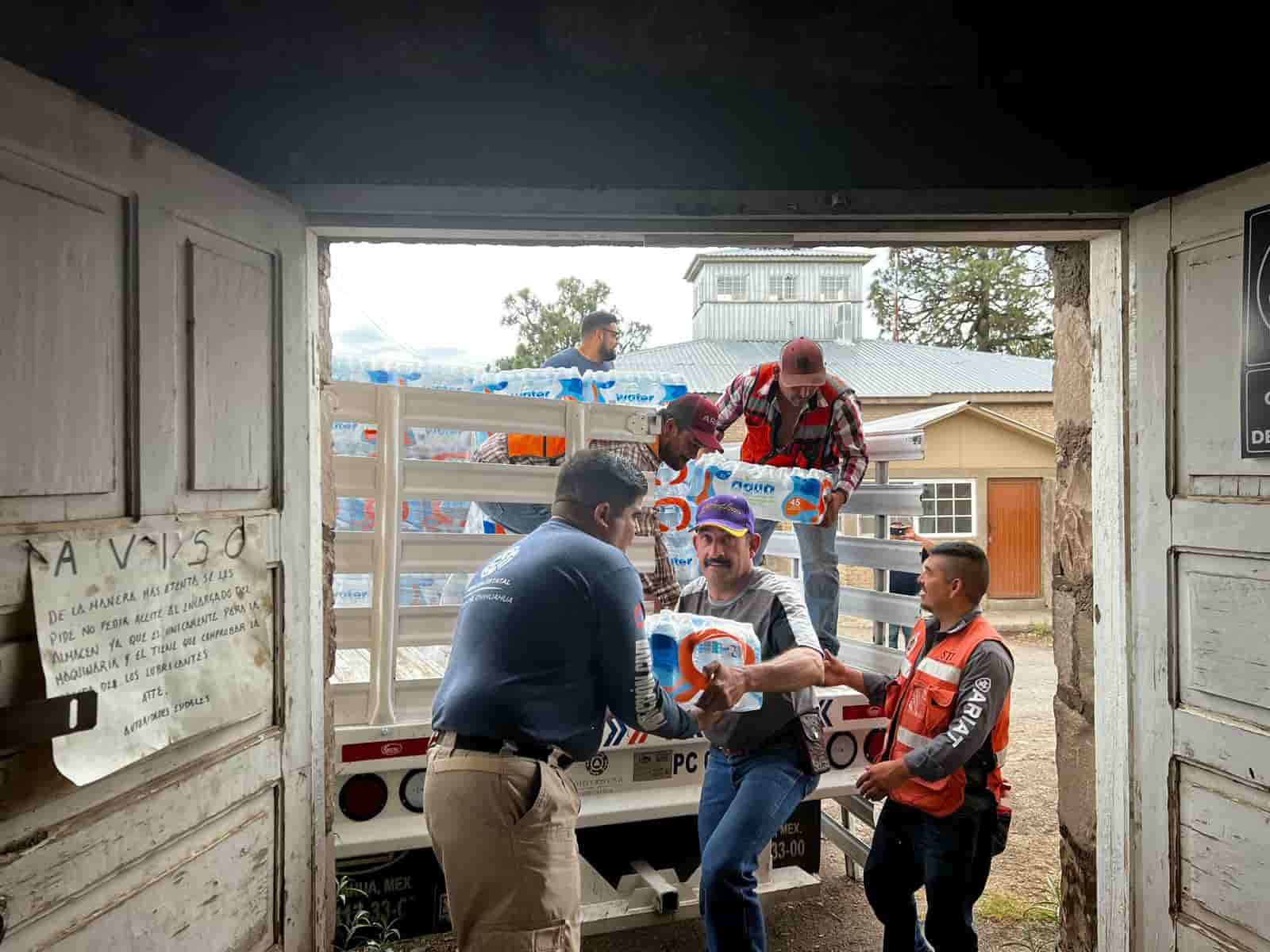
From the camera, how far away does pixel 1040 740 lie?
826 cm

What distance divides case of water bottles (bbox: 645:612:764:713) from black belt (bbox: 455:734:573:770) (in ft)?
2.18

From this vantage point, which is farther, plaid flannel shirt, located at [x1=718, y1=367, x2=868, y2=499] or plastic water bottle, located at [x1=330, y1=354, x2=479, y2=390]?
plastic water bottle, located at [x1=330, y1=354, x2=479, y2=390]

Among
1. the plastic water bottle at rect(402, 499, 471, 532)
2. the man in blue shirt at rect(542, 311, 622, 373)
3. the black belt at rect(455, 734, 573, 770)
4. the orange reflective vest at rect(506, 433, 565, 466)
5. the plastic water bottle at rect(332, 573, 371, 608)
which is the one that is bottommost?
the black belt at rect(455, 734, 573, 770)

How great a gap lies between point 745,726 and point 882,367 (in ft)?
64.1

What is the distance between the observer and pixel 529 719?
252 cm

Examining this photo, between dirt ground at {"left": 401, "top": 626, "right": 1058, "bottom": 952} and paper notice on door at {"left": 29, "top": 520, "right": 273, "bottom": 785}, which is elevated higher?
paper notice on door at {"left": 29, "top": 520, "right": 273, "bottom": 785}

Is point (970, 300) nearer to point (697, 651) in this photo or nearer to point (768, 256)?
point (768, 256)

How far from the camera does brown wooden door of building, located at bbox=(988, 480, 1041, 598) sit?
57.2 feet

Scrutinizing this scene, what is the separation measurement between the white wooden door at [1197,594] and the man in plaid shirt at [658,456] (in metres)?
1.95

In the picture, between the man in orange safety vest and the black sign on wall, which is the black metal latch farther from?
the black sign on wall

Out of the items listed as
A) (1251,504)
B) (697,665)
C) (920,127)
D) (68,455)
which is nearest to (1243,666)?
(1251,504)

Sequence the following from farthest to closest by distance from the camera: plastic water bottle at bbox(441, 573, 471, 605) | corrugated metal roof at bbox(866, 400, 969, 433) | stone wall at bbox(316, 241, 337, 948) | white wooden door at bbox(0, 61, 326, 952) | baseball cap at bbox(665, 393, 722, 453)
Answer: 1. corrugated metal roof at bbox(866, 400, 969, 433)
2. baseball cap at bbox(665, 393, 722, 453)
3. plastic water bottle at bbox(441, 573, 471, 605)
4. stone wall at bbox(316, 241, 337, 948)
5. white wooden door at bbox(0, 61, 326, 952)

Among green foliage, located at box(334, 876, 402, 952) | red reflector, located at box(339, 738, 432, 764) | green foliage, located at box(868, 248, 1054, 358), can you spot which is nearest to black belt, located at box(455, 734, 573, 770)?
red reflector, located at box(339, 738, 432, 764)

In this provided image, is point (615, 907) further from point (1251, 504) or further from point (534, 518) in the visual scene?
point (1251, 504)
